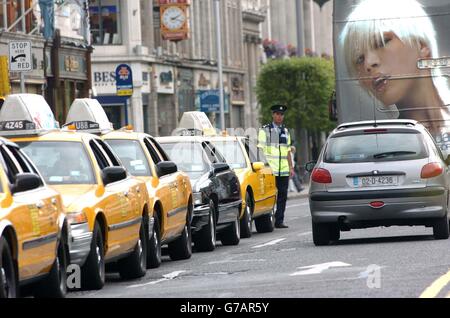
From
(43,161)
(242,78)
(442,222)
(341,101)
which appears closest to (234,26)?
(242,78)

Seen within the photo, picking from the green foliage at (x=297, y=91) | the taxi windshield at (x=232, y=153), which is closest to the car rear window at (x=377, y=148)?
the taxi windshield at (x=232, y=153)

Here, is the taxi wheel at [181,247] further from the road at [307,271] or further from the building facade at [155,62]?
the building facade at [155,62]

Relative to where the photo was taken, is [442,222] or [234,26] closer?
[442,222]

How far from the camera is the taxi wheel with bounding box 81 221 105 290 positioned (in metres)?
15.3

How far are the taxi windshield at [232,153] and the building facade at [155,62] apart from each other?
29.6 meters

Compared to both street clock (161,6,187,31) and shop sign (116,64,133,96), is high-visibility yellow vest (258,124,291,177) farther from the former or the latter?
street clock (161,6,187,31)

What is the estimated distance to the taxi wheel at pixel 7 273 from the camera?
12039 mm

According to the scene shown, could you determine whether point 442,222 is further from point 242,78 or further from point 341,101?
point 242,78

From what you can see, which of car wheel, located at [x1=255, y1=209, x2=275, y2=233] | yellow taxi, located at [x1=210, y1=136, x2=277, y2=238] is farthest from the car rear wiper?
car wheel, located at [x1=255, y1=209, x2=275, y2=233]

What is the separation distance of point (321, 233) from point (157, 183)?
10.1 feet

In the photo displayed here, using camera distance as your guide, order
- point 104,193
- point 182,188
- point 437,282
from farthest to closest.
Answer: point 182,188 → point 104,193 → point 437,282

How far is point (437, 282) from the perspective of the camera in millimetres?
14203

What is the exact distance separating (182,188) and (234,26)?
56374 millimetres

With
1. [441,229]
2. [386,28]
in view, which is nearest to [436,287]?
[441,229]
